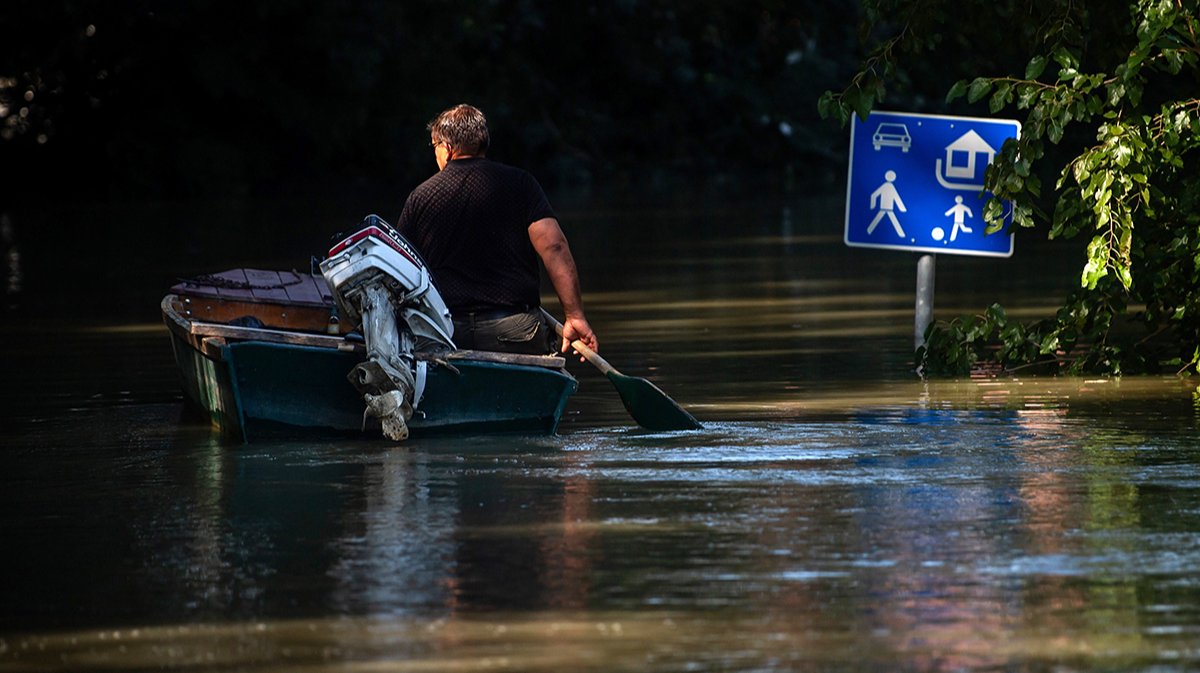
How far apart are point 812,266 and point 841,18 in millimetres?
36754

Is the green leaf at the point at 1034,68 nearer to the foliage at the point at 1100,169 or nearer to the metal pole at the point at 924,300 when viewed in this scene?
the foliage at the point at 1100,169

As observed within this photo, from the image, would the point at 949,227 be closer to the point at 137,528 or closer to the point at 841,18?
the point at 137,528

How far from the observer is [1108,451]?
10977mm

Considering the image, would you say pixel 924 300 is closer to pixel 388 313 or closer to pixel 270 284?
pixel 270 284

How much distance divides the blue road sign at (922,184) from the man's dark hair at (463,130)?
116 inches

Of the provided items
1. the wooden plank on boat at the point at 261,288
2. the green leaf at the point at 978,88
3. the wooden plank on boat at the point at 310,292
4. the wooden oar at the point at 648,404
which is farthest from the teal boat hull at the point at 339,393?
the green leaf at the point at 978,88

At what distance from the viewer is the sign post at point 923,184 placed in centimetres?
1421

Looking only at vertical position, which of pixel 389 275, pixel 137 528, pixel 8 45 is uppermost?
pixel 8 45

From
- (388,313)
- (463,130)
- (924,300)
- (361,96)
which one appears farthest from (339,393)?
(361,96)

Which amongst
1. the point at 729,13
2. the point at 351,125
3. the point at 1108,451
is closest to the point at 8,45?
the point at 351,125

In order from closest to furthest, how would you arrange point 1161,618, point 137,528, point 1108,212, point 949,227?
point 1161,618 < point 137,528 < point 1108,212 < point 949,227

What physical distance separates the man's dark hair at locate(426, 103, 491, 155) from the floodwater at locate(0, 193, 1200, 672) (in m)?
1.55

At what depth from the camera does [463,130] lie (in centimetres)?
1227

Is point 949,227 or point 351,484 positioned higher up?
point 949,227
